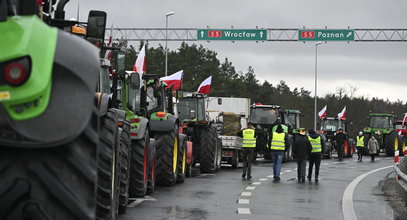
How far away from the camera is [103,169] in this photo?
26.3ft

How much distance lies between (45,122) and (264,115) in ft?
115

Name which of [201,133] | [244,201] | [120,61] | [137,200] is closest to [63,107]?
[120,61]

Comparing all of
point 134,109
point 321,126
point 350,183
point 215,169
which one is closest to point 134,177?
point 134,109

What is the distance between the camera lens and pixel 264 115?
128ft

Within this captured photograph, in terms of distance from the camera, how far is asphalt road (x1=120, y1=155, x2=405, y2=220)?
1342 cm

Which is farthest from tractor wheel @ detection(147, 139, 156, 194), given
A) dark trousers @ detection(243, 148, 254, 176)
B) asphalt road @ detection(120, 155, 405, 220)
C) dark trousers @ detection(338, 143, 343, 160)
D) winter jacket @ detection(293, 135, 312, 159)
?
dark trousers @ detection(338, 143, 343, 160)

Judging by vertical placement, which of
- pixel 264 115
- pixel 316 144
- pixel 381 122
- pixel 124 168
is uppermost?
pixel 264 115

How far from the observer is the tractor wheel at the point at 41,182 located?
14.8ft

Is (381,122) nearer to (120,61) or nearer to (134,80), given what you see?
(134,80)

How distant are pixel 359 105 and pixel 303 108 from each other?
1230 centimetres

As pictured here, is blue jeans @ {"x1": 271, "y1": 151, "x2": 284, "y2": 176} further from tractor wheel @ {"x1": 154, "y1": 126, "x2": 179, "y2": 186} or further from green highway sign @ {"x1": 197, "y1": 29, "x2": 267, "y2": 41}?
green highway sign @ {"x1": 197, "y1": 29, "x2": 267, "y2": 41}

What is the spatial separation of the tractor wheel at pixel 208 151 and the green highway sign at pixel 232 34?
28821mm

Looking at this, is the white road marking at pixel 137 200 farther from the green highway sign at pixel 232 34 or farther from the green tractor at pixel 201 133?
the green highway sign at pixel 232 34

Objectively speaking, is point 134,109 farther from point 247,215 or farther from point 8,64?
point 8,64
